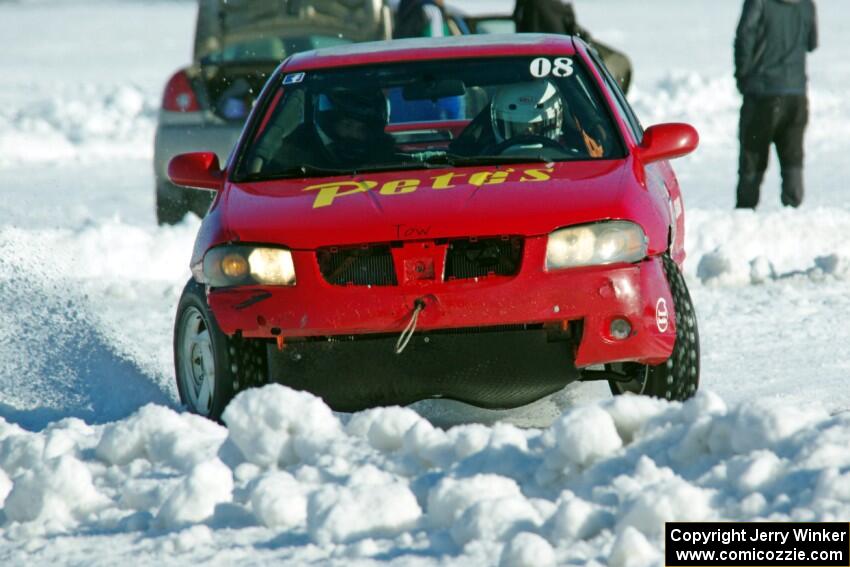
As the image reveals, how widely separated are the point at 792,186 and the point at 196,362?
7.30 m

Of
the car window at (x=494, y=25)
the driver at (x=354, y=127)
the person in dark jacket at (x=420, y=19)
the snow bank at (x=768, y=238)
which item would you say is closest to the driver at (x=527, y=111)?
the driver at (x=354, y=127)

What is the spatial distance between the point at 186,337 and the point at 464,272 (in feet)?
4.08

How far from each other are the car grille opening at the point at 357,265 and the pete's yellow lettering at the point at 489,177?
1.69ft

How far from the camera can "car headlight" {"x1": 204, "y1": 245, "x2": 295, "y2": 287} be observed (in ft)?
18.7

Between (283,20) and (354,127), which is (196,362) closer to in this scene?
(354,127)

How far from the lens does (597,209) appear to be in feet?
18.7

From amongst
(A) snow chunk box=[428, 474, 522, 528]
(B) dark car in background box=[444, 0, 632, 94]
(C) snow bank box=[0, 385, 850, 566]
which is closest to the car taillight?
(B) dark car in background box=[444, 0, 632, 94]

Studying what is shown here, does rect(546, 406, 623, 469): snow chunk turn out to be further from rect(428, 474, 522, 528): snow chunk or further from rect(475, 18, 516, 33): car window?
rect(475, 18, 516, 33): car window

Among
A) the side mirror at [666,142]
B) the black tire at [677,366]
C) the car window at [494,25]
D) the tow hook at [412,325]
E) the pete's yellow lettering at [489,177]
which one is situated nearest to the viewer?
the tow hook at [412,325]

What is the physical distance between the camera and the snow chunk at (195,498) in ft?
14.8

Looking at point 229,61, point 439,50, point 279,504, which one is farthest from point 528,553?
point 229,61

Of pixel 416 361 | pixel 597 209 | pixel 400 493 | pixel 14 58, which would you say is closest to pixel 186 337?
pixel 416 361

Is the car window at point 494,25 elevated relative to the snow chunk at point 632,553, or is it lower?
lower

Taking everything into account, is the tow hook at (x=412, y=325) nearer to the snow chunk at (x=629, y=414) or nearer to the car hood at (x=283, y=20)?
the snow chunk at (x=629, y=414)
